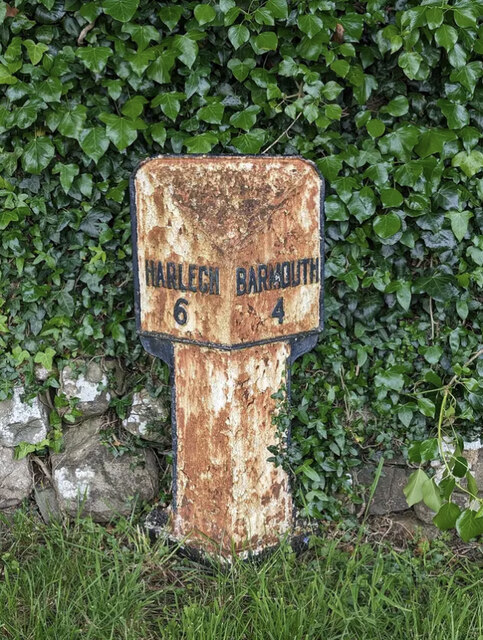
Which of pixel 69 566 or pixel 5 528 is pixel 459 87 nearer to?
pixel 69 566

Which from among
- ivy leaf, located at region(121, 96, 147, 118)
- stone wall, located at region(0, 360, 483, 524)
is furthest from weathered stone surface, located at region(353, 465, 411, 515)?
ivy leaf, located at region(121, 96, 147, 118)

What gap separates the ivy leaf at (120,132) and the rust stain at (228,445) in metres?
0.78

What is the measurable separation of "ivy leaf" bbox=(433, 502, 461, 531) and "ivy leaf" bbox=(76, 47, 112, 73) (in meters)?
A: 1.96

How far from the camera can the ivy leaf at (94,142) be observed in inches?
106

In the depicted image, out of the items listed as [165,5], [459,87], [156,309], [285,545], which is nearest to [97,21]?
[165,5]

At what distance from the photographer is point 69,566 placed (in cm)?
252

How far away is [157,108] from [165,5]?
0.36 metres

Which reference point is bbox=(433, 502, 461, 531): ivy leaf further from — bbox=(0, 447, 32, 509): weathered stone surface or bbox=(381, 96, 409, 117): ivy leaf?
bbox=(0, 447, 32, 509): weathered stone surface

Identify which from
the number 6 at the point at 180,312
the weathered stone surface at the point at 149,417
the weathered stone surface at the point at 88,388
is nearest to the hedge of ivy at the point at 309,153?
the weathered stone surface at the point at 88,388

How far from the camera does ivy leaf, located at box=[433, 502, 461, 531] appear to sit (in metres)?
2.49

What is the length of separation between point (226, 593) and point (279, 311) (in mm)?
941

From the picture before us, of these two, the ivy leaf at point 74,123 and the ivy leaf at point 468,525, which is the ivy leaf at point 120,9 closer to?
the ivy leaf at point 74,123

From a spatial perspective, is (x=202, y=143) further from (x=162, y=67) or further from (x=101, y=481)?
(x=101, y=481)

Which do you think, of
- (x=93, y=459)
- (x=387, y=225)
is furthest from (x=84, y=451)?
(x=387, y=225)
